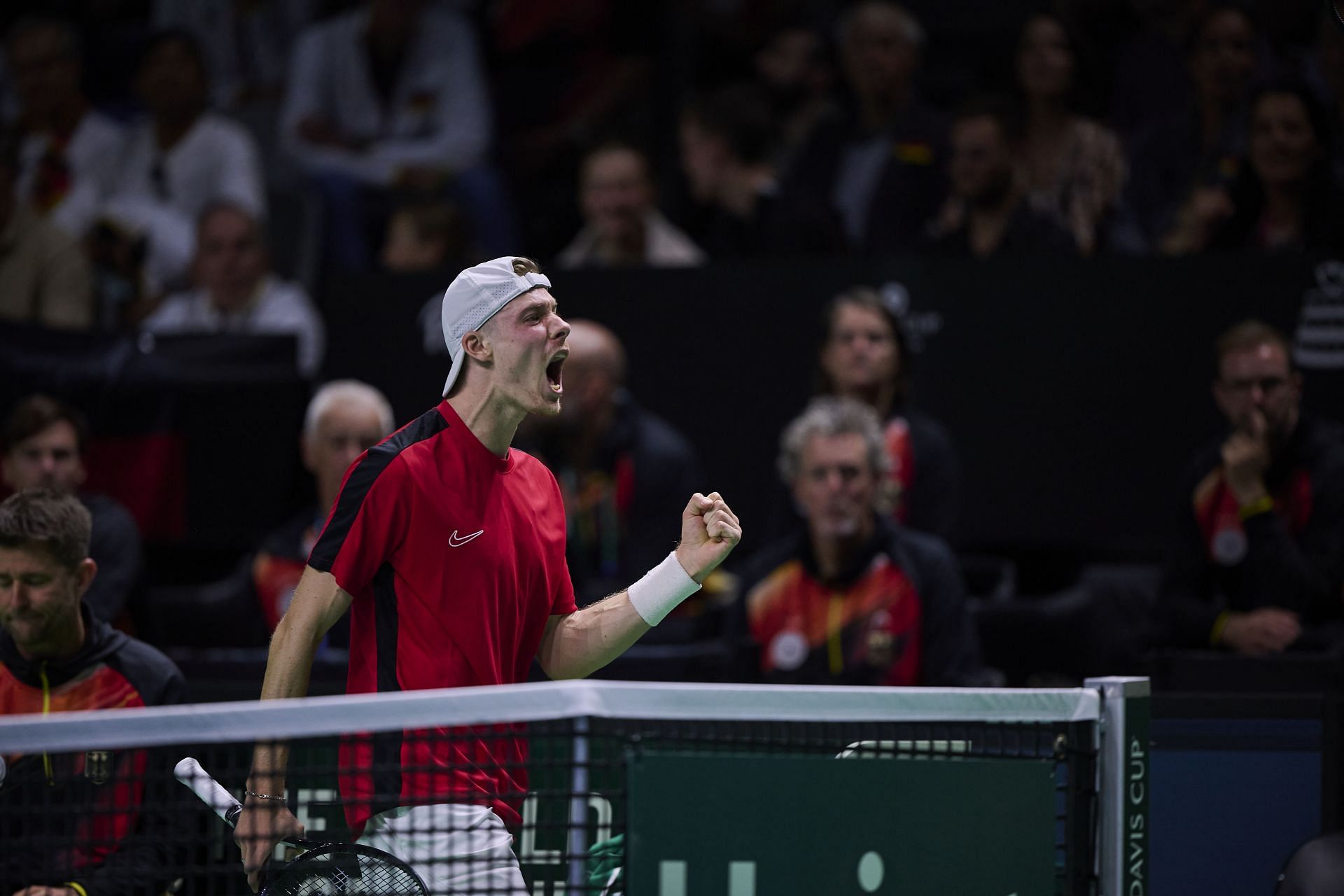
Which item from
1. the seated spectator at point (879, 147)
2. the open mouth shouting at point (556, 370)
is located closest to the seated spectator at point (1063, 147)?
the seated spectator at point (879, 147)

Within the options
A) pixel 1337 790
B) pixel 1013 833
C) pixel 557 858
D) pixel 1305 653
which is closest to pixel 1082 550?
pixel 1305 653

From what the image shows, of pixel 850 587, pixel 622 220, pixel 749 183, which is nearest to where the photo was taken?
pixel 850 587

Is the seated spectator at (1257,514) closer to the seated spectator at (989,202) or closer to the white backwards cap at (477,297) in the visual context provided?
the seated spectator at (989,202)

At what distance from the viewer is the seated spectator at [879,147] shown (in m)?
8.18

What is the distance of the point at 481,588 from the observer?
12.0 ft

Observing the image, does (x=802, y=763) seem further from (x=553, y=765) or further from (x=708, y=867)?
(x=553, y=765)

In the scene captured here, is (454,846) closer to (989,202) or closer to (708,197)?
(989,202)

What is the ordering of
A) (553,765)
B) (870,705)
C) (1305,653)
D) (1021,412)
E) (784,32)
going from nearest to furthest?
(553,765) → (870,705) → (1305,653) → (1021,412) → (784,32)

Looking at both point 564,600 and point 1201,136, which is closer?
point 564,600

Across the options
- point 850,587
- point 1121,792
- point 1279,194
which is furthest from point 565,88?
point 1121,792

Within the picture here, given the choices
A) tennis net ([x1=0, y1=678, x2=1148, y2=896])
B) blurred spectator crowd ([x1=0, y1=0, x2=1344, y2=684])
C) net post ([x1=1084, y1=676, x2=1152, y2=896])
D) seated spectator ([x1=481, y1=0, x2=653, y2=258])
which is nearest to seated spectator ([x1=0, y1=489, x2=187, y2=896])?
tennis net ([x1=0, y1=678, x2=1148, y2=896])

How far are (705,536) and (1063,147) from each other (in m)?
4.63

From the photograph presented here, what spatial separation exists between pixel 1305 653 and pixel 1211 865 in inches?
49.1

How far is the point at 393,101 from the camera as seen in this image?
951 centimetres
